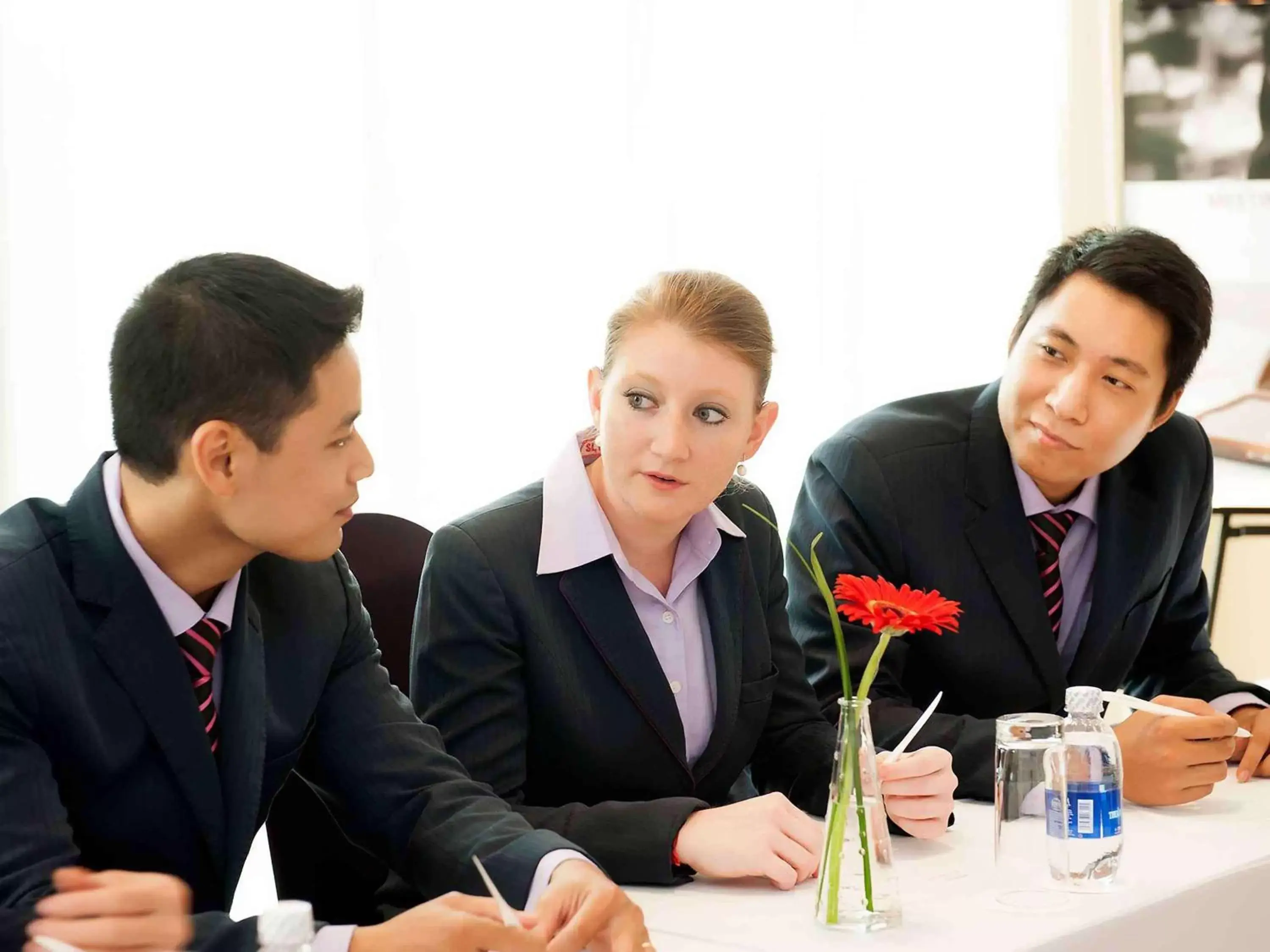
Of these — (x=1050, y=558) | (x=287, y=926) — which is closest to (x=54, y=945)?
(x=287, y=926)

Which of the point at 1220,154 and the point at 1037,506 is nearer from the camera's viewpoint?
the point at 1037,506

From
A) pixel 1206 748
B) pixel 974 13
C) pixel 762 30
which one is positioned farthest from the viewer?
pixel 974 13

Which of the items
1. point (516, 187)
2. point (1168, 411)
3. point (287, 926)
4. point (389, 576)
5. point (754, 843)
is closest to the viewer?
point (287, 926)

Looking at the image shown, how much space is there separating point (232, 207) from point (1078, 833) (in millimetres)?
1796

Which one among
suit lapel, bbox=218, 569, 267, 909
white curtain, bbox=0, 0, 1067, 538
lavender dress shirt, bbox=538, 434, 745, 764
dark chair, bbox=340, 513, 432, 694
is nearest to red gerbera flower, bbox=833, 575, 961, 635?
lavender dress shirt, bbox=538, 434, 745, 764

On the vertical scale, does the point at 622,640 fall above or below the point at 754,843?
above

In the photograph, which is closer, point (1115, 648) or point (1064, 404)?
point (1064, 404)

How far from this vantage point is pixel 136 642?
4.73 ft

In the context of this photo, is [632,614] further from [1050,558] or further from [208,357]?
[1050,558]

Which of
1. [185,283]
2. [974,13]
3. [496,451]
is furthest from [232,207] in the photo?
[974,13]

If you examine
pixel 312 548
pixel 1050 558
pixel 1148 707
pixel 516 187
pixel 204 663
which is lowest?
pixel 1148 707

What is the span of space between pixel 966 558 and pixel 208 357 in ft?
4.16

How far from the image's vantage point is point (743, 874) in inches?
61.3

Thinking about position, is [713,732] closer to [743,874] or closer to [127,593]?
[743,874]
